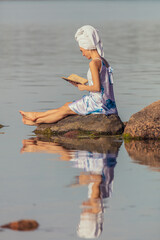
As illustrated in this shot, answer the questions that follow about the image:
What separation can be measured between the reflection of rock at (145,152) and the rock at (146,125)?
0.20 meters

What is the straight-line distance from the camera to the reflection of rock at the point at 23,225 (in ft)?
24.4

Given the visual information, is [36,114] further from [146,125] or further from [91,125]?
[146,125]

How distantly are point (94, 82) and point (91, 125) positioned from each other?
73cm

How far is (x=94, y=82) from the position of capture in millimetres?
12484

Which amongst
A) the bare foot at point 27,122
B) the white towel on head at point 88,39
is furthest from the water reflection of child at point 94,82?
the bare foot at point 27,122

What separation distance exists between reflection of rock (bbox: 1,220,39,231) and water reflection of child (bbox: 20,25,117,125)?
17.1 ft

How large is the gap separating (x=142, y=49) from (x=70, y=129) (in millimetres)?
22452

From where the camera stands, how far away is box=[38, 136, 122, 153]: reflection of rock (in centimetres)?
1144

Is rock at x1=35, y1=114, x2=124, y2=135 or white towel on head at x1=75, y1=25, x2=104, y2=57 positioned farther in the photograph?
rock at x1=35, y1=114, x2=124, y2=135

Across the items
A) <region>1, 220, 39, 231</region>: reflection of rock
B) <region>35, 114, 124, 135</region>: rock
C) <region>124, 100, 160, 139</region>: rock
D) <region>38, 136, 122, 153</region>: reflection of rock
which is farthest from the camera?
<region>35, 114, 124, 135</region>: rock

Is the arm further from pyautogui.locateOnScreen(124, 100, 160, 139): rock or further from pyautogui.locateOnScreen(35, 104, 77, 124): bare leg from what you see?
pyautogui.locateOnScreen(124, 100, 160, 139): rock

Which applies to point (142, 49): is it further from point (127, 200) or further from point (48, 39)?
point (127, 200)

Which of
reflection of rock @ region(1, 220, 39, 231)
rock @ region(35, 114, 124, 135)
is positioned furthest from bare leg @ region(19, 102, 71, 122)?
reflection of rock @ region(1, 220, 39, 231)

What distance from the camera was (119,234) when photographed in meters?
7.23
